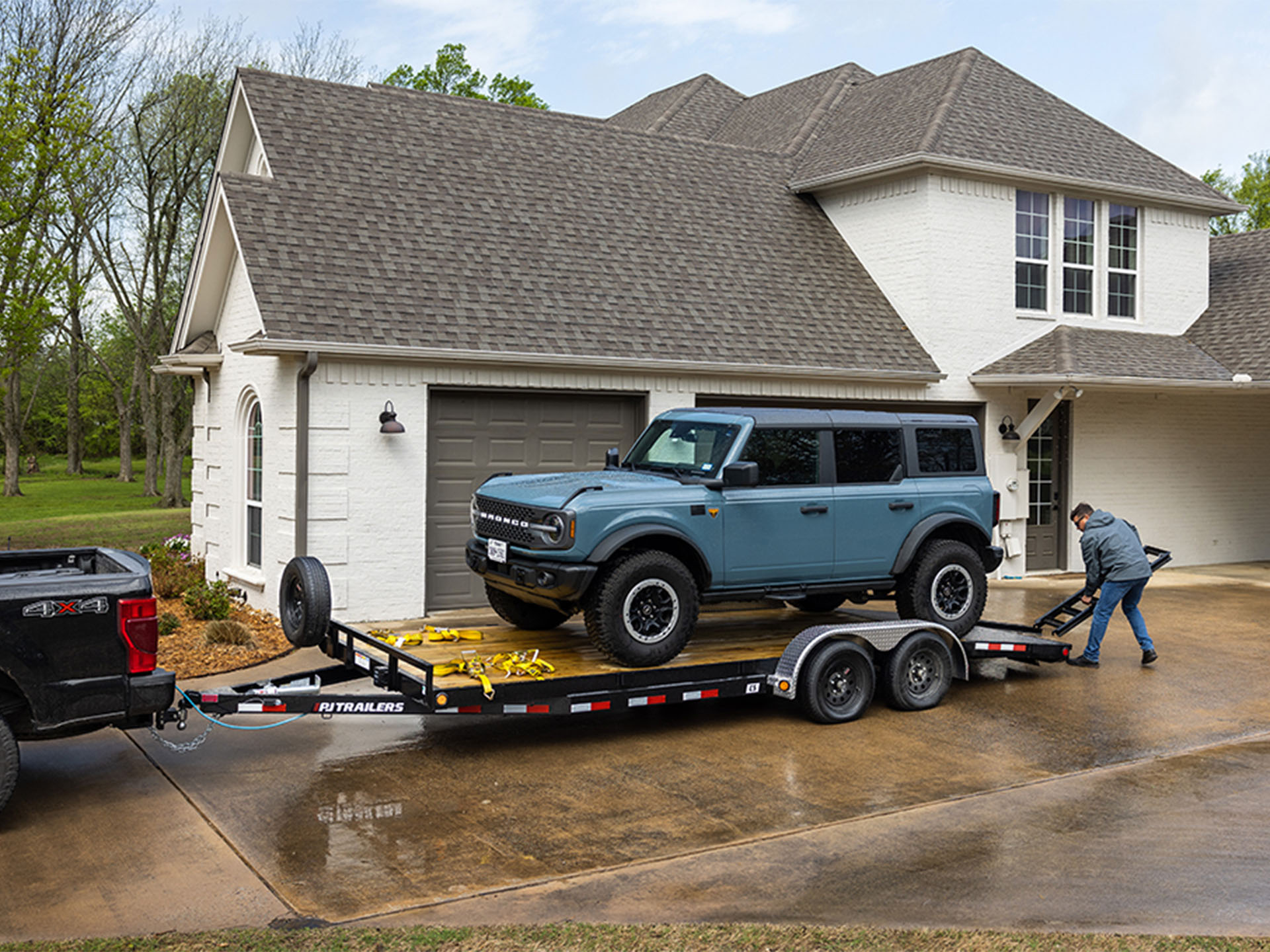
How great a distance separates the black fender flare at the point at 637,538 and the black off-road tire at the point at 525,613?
1409 mm

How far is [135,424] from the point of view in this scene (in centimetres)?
5300

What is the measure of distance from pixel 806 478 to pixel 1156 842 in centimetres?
395

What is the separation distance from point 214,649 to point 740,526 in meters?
5.76

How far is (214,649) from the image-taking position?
37.9ft

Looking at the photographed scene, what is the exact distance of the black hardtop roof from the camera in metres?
9.65

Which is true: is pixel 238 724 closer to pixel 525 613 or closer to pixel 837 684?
pixel 525 613

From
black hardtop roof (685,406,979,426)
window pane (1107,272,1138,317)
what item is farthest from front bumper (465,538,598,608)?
window pane (1107,272,1138,317)

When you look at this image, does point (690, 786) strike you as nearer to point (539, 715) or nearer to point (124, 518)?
point (539, 715)

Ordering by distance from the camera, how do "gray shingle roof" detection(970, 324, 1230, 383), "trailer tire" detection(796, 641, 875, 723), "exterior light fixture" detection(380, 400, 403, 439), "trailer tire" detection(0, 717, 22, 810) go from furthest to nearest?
"gray shingle roof" detection(970, 324, 1230, 383), "exterior light fixture" detection(380, 400, 403, 439), "trailer tire" detection(796, 641, 875, 723), "trailer tire" detection(0, 717, 22, 810)

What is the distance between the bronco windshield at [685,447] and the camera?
31.0 ft

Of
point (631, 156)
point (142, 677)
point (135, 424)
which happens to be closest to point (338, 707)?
point (142, 677)

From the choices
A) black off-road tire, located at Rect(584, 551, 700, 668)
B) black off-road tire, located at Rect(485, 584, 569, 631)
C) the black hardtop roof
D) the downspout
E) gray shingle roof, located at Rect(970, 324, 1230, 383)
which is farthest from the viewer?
gray shingle roof, located at Rect(970, 324, 1230, 383)

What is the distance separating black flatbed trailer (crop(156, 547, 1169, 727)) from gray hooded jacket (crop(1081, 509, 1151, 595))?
106cm

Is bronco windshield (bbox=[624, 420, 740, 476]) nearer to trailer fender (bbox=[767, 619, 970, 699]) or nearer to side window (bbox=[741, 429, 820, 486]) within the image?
side window (bbox=[741, 429, 820, 486])
